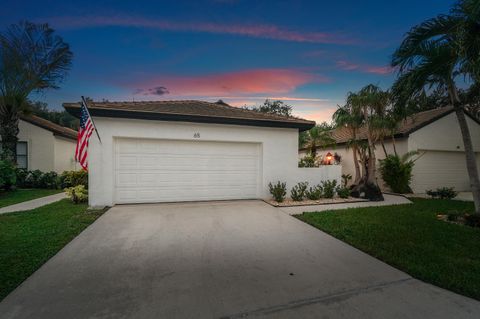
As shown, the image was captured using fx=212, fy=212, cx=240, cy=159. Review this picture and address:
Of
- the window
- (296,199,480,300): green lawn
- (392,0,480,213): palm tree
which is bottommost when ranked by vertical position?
(296,199,480,300): green lawn

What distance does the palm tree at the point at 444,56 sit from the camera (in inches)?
180

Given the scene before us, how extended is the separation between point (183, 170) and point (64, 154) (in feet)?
33.6

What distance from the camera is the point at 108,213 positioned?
5.97 metres

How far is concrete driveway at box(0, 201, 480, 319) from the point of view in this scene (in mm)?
2164

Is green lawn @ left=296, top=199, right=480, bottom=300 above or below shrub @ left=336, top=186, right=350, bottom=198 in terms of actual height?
below

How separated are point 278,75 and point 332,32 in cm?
261

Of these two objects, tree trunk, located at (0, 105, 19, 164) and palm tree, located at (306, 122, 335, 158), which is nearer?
tree trunk, located at (0, 105, 19, 164)

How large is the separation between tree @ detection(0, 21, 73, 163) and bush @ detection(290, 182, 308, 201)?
13.4m

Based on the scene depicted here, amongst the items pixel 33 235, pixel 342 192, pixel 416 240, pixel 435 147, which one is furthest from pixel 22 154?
pixel 435 147

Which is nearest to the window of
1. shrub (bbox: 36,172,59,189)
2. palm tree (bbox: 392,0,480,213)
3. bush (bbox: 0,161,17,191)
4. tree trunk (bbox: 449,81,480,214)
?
shrub (bbox: 36,172,59,189)

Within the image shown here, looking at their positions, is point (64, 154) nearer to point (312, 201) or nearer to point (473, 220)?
point (312, 201)

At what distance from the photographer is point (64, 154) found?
1291cm

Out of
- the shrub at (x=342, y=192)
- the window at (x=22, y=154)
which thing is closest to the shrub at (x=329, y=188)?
the shrub at (x=342, y=192)

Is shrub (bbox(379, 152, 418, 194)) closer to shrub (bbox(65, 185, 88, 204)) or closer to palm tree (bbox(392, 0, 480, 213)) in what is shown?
palm tree (bbox(392, 0, 480, 213))
